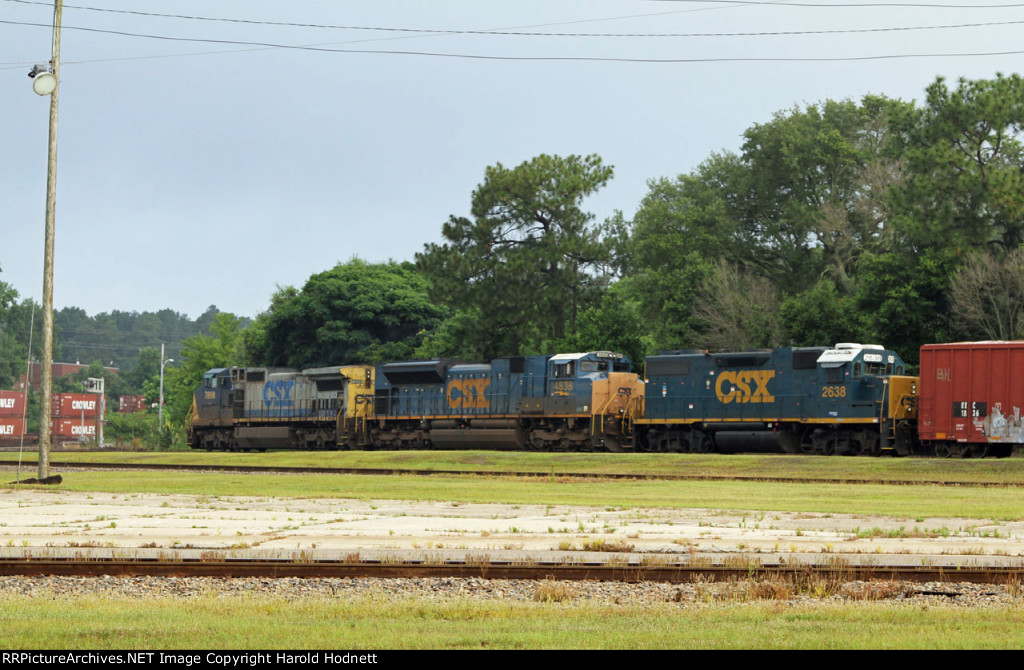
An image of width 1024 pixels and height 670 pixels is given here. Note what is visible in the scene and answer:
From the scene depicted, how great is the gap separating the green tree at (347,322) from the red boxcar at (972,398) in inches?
1791

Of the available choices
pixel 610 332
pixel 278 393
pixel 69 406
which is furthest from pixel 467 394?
pixel 69 406

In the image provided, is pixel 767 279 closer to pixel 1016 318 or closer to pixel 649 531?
pixel 1016 318

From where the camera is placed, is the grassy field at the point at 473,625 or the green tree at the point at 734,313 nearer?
the grassy field at the point at 473,625

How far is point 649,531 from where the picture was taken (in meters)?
16.4

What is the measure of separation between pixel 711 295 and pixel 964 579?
4310cm

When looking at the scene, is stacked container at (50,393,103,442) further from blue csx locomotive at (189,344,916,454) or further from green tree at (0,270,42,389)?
blue csx locomotive at (189,344,916,454)

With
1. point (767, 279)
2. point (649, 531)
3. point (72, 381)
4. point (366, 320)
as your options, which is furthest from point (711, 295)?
point (72, 381)

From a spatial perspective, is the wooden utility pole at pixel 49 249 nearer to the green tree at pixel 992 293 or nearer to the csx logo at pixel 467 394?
the csx logo at pixel 467 394

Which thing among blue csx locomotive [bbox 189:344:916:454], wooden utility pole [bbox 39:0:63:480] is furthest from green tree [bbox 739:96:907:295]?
wooden utility pole [bbox 39:0:63:480]

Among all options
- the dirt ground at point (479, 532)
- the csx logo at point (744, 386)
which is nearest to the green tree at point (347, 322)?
the csx logo at point (744, 386)

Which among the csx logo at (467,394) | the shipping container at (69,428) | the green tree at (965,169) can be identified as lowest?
the shipping container at (69,428)

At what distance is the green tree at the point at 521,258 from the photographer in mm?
57375

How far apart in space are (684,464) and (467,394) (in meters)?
13.9

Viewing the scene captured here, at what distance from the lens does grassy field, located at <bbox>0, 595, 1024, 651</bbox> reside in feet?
27.6
